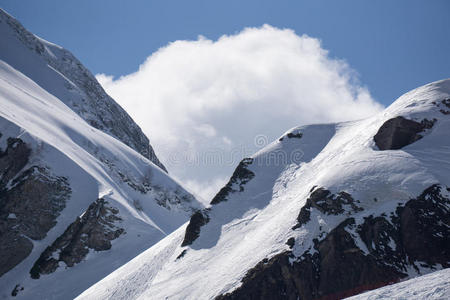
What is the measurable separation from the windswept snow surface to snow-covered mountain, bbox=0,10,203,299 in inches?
1142

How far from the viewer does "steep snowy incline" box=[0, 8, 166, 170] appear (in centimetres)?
8344

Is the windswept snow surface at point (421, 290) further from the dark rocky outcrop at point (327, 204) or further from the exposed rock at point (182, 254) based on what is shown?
the exposed rock at point (182, 254)

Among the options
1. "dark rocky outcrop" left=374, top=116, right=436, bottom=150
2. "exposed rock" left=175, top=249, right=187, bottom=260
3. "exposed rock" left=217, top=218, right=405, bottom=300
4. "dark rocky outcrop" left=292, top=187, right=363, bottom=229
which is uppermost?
"dark rocky outcrop" left=374, top=116, right=436, bottom=150

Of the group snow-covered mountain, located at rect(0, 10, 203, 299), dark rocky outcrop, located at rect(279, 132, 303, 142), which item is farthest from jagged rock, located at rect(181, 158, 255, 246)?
snow-covered mountain, located at rect(0, 10, 203, 299)

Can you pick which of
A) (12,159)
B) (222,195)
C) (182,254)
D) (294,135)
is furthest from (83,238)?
(294,135)

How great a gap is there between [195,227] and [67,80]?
252 feet

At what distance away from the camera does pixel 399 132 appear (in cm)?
2525

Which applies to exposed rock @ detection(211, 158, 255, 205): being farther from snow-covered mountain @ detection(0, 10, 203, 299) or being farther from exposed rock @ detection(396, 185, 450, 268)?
snow-covered mountain @ detection(0, 10, 203, 299)

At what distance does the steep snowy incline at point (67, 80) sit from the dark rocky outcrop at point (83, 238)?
4470 centimetres

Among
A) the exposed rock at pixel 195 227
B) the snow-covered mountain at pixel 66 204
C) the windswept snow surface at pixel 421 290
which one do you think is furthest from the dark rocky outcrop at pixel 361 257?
the snow-covered mountain at pixel 66 204

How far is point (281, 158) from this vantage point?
1256 inches

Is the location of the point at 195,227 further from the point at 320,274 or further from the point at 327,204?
the point at 320,274

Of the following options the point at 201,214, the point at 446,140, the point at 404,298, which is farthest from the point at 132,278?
the point at 446,140

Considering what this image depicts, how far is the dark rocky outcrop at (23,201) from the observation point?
1459 inches
